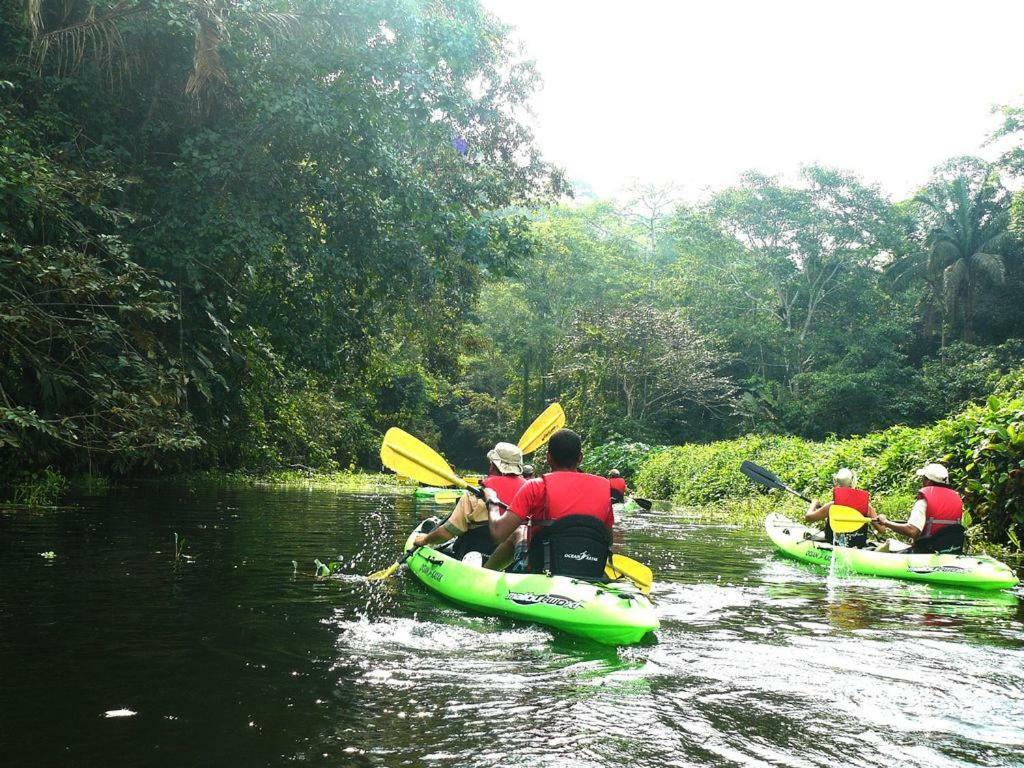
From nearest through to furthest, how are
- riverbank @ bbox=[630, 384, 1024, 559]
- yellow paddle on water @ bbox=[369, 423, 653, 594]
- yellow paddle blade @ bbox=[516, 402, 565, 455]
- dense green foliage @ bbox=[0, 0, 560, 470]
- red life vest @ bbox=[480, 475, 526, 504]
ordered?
red life vest @ bbox=[480, 475, 526, 504] → yellow paddle on water @ bbox=[369, 423, 653, 594] → dense green foliage @ bbox=[0, 0, 560, 470] → yellow paddle blade @ bbox=[516, 402, 565, 455] → riverbank @ bbox=[630, 384, 1024, 559]

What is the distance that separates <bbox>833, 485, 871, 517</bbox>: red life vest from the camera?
401 inches

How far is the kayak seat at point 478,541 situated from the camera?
7.35m

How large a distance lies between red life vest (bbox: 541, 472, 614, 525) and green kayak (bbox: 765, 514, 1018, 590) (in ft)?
14.0

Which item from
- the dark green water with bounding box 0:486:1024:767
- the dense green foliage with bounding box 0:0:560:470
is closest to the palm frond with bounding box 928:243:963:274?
the dense green foliage with bounding box 0:0:560:470

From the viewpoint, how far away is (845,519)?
990cm

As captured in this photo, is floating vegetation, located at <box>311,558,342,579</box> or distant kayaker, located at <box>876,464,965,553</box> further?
distant kayaker, located at <box>876,464,965,553</box>

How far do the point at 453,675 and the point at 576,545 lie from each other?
1647 mm

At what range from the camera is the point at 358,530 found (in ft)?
38.7

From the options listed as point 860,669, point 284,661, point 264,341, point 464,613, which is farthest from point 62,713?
point 264,341

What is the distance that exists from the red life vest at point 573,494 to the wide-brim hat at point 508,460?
3.78 ft

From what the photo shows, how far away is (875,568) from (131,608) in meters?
6.90

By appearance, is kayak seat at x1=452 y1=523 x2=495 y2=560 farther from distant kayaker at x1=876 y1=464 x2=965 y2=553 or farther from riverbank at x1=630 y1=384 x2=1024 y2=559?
riverbank at x1=630 y1=384 x2=1024 y2=559

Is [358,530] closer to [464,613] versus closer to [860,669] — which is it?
[464,613]

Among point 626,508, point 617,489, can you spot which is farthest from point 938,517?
point 626,508
